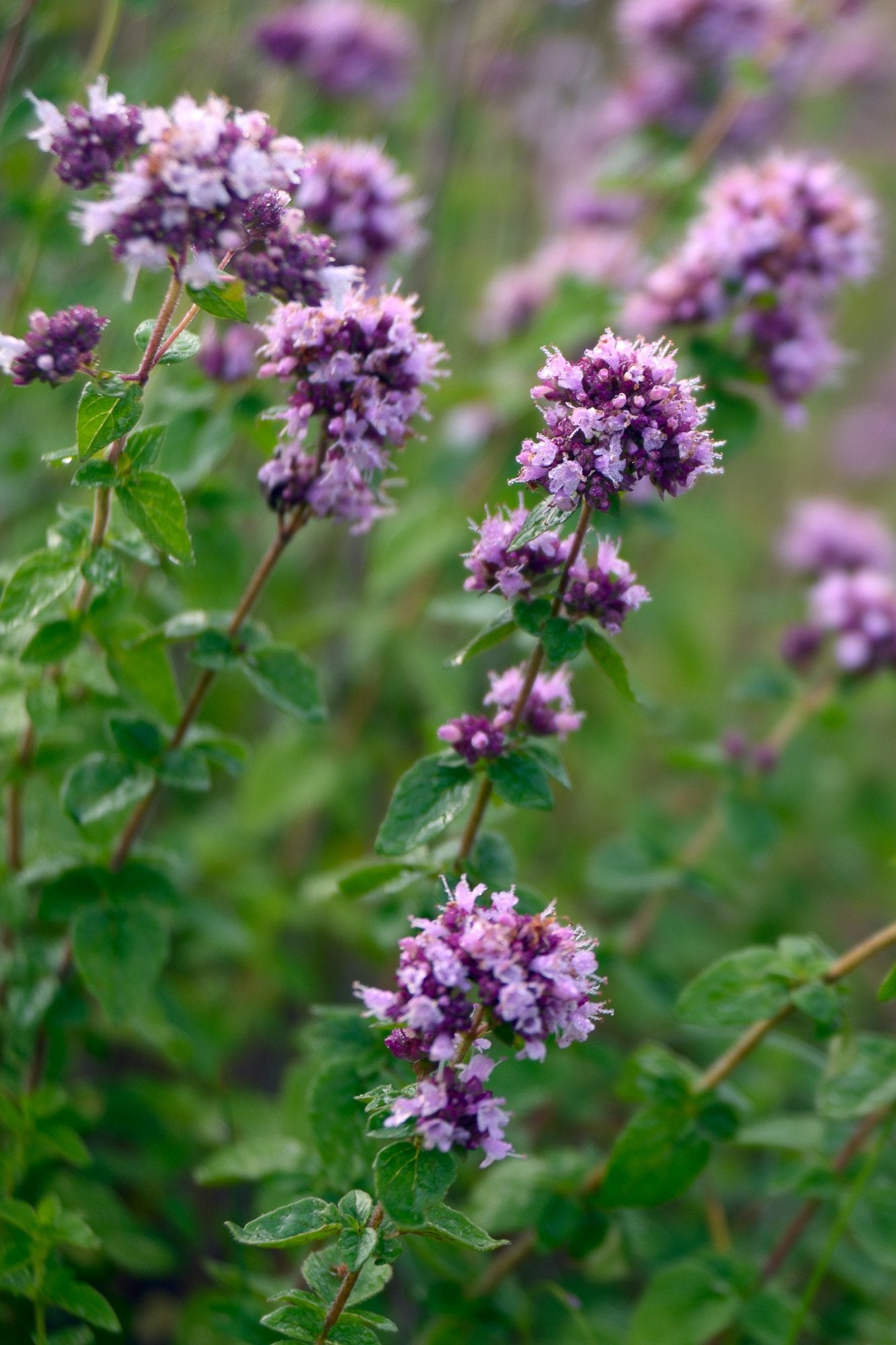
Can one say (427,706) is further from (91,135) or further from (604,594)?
(91,135)

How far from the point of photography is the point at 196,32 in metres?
3.50

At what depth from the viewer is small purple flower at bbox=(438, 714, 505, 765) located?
5.35 feet

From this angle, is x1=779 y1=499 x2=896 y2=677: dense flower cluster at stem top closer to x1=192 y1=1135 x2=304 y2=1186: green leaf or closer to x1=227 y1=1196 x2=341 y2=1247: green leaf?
x1=192 y1=1135 x2=304 y2=1186: green leaf

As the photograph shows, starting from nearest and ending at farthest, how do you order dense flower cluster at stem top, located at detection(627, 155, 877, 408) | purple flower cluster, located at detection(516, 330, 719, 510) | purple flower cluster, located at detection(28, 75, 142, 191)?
purple flower cluster, located at detection(516, 330, 719, 510) → purple flower cluster, located at detection(28, 75, 142, 191) → dense flower cluster at stem top, located at detection(627, 155, 877, 408)

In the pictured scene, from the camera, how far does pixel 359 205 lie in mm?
2344

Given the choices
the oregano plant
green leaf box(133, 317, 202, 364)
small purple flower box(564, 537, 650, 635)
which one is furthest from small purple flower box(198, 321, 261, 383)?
small purple flower box(564, 537, 650, 635)

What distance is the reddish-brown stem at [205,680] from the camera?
177 centimetres

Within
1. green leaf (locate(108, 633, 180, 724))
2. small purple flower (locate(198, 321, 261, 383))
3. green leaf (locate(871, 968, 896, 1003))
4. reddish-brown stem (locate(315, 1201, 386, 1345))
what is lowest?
reddish-brown stem (locate(315, 1201, 386, 1345))

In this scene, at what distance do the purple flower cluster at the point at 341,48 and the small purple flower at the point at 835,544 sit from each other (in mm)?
1892

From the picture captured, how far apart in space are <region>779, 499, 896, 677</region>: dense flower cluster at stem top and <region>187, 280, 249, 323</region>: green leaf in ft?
6.24

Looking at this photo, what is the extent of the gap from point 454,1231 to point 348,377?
113 centimetres

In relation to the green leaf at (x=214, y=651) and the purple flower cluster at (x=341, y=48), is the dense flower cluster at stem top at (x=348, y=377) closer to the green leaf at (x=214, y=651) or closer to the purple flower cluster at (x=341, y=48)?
the green leaf at (x=214, y=651)

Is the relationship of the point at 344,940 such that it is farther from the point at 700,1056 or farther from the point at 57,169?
the point at 57,169

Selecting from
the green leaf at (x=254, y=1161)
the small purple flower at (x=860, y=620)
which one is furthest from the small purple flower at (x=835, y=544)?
the green leaf at (x=254, y=1161)
